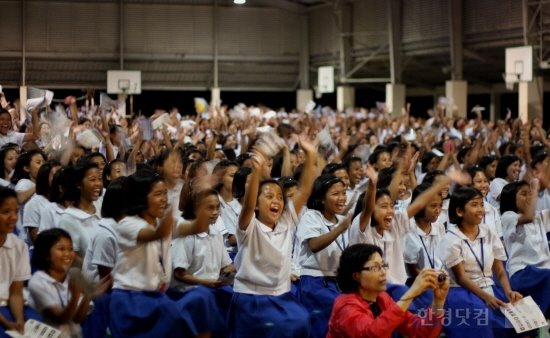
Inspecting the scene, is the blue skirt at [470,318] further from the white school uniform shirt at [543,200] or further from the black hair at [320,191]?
the white school uniform shirt at [543,200]

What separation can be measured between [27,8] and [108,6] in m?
2.11

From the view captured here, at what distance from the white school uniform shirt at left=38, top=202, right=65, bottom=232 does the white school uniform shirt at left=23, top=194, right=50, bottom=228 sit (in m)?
0.10

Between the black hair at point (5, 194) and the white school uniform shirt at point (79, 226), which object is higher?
the black hair at point (5, 194)

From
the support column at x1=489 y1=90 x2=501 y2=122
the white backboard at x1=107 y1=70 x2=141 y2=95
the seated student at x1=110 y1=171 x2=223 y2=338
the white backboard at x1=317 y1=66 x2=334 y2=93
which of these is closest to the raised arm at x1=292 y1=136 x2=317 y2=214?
the seated student at x1=110 y1=171 x2=223 y2=338

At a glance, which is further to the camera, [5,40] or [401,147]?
[5,40]

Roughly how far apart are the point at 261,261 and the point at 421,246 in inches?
58.8

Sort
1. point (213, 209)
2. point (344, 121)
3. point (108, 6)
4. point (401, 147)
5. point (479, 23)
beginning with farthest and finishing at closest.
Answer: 1. point (108, 6)
2. point (479, 23)
3. point (344, 121)
4. point (401, 147)
5. point (213, 209)

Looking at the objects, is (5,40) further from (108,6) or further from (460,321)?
(460,321)

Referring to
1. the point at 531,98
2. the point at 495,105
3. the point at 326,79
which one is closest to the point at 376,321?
the point at 531,98

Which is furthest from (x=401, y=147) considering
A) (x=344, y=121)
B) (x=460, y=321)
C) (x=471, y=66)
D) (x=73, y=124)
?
(x=471, y=66)

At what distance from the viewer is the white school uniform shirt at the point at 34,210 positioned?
20.8 feet

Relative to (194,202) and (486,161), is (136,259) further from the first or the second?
(486,161)

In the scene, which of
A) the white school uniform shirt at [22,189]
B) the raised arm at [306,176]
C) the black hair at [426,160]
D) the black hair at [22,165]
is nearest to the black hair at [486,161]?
the black hair at [426,160]

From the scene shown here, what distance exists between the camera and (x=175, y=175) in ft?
20.8
